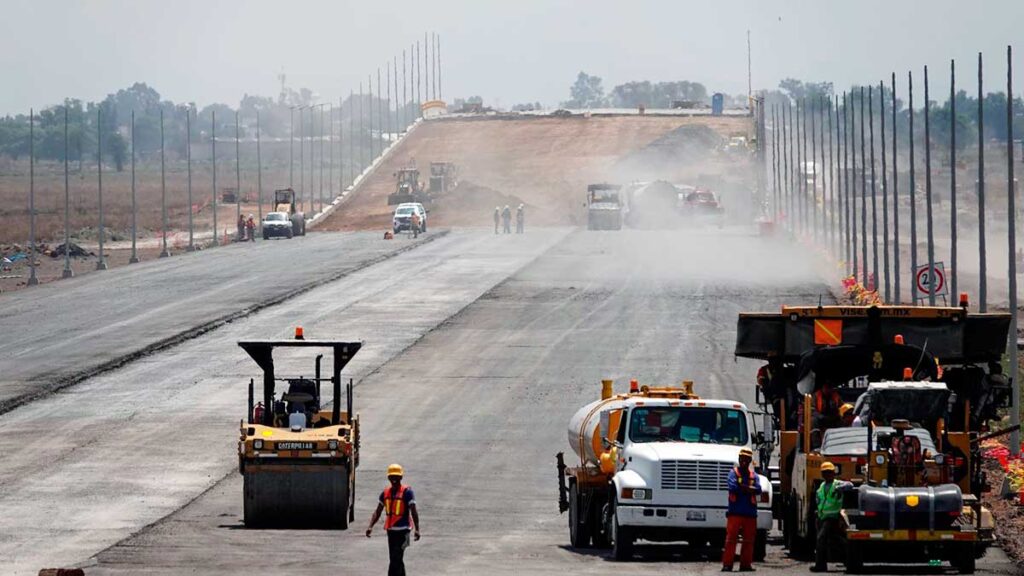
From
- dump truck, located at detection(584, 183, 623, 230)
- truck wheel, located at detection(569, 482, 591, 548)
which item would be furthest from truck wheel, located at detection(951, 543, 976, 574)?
dump truck, located at detection(584, 183, 623, 230)

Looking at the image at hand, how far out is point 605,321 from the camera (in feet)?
206

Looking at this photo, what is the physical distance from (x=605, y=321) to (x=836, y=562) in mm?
39215

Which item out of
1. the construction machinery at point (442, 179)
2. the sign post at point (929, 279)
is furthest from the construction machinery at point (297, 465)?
the construction machinery at point (442, 179)

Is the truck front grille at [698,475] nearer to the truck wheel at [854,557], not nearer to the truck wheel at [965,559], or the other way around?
the truck wheel at [854,557]

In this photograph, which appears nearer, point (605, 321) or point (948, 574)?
point (948, 574)

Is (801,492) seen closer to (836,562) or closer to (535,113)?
(836,562)

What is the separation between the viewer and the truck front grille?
79.6ft

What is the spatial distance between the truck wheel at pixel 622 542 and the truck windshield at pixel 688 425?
118cm

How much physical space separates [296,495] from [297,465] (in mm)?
571

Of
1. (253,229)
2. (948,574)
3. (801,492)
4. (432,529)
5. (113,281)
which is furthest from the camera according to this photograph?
(253,229)

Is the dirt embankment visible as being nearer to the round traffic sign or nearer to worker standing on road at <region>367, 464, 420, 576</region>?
the round traffic sign

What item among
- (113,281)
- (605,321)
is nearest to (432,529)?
(605,321)

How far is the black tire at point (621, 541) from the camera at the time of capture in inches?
963

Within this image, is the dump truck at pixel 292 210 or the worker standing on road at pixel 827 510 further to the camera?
the dump truck at pixel 292 210
